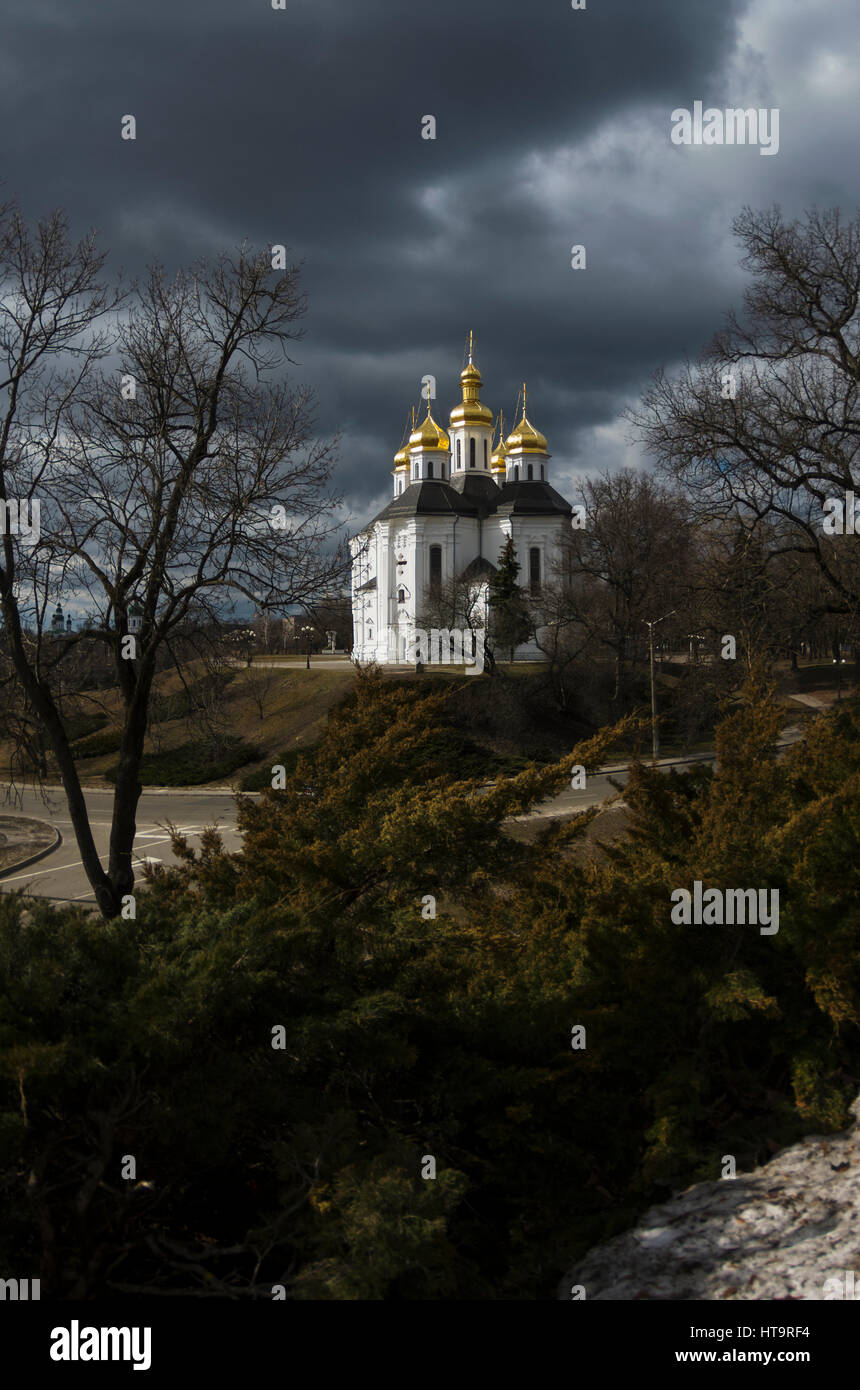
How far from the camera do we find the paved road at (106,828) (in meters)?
20.9

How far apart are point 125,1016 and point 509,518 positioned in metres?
61.9

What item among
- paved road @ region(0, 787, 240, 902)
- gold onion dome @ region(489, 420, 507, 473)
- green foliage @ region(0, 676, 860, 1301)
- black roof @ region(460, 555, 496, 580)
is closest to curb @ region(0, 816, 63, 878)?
paved road @ region(0, 787, 240, 902)

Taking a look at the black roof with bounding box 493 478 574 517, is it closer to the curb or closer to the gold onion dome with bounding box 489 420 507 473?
the gold onion dome with bounding box 489 420 507 473

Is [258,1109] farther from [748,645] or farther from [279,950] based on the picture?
[748,645]

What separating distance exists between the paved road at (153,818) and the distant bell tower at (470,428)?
38.1m

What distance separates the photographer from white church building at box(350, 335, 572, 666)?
63.6 meters

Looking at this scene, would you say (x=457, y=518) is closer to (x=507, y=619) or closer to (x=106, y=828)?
(x=507, y=619)

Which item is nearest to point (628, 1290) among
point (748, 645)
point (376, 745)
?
point (376, 745)

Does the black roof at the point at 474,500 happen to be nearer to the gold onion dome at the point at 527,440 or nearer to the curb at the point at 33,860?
the gold onion dome at the point at 527,440

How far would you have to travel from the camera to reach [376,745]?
7070 mm

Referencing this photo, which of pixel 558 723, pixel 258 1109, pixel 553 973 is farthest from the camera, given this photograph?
pixel 558 723

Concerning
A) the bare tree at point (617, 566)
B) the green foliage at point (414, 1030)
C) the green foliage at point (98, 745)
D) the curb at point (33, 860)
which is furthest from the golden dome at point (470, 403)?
the green foliage at point (414, 1030)

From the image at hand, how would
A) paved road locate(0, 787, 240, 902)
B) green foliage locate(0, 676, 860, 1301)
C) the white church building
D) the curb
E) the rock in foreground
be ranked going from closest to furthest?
green foliage locate(0, 676, 860, 1301) → the rock in foreground → paved road locate(0, 787, 240, 902) → the curb → the white church building

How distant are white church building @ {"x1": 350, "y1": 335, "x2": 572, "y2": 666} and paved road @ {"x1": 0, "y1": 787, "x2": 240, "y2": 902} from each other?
2684 centimetres
